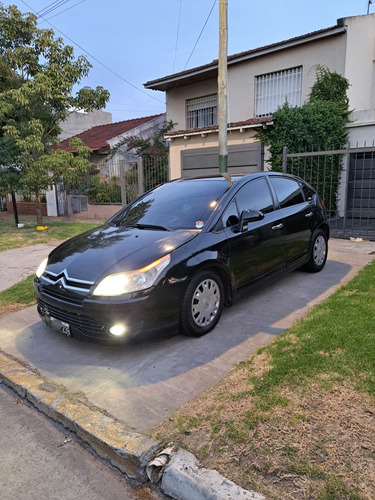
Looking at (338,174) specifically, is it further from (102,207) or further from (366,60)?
(102,207)

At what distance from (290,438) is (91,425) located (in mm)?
1308

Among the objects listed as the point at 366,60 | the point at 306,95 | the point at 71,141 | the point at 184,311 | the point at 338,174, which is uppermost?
the point at 366,60

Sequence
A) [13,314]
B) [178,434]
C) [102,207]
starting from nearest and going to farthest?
[178,434]
[13,314]
[102,207]

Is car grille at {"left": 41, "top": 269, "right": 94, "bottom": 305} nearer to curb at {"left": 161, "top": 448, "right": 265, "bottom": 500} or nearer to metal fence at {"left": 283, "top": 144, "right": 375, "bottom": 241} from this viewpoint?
curb at {"left": 161, "top": 448, "right": 265, "bottom": 500}

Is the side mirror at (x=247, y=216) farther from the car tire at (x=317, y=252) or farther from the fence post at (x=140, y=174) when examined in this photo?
the fence post at (x=140, y=174)

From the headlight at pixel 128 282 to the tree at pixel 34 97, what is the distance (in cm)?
819

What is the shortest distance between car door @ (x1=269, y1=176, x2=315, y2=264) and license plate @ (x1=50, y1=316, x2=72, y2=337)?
9.32 feet

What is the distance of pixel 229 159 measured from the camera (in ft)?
37.6

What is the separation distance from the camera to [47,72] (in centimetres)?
1059

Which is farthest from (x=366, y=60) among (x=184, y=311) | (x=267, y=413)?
(x=267, y=413)

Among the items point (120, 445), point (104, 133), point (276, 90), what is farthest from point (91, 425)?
point (104, 133)

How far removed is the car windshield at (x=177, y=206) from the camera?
13.4 feet

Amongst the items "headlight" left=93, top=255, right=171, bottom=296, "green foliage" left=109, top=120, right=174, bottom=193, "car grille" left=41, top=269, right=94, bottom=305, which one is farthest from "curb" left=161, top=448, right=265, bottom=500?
"green foliage" left=109, top=120, right=174, bottom=193

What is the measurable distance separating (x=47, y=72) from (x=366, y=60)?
980 cm
